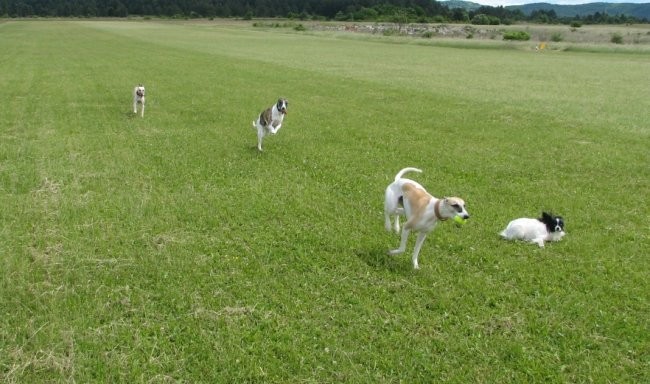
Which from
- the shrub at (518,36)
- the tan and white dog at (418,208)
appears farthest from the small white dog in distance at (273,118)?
the shrub at (518,36)

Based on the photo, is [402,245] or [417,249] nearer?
[417,249]

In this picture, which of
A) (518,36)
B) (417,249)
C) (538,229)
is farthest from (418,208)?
(518,36)

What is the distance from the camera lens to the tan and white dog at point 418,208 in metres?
6.14

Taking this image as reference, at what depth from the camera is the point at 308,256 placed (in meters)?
7.54

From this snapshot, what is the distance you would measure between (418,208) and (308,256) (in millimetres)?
1878

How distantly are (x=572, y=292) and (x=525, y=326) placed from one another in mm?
1203

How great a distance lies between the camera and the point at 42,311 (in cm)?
595

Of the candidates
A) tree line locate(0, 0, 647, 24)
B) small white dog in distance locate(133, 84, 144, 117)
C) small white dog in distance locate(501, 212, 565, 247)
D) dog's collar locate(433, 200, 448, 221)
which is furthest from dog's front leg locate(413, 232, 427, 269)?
tree line locate(0, 0, 647, 24)

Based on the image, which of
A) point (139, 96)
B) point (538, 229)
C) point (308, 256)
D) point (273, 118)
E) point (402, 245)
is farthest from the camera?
point (139, 96)

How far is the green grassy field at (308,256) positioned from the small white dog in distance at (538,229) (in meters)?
0.20

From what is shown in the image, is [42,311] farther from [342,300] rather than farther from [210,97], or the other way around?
[210,97]

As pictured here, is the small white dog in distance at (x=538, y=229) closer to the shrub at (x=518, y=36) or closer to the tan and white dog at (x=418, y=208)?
the tan and white dog at (x=418, y=208)

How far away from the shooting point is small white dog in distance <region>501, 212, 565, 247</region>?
799 cm

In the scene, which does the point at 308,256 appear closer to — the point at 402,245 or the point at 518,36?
the point at 402,245
